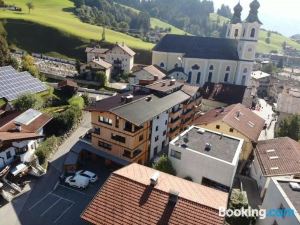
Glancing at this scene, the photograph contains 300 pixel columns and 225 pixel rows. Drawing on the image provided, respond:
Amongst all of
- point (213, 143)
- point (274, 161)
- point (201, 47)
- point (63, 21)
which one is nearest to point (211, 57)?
point (201, 47)

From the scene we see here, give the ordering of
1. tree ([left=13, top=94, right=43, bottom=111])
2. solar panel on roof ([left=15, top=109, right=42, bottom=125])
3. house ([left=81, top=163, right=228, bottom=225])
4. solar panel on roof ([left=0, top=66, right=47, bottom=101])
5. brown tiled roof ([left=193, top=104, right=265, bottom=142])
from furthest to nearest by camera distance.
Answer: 1. solar panel on roof ([left=0, top=66, right=47, bottom=101])
2. tree ([left=13, top=94, right=43, bottom=111])
3. brown tiled roof ([left=193, top=104, right=265, bottom=142])
4. solar panel on roof ([left=15, top=109, right=42, bottom=125])
5. house ([left=81, top=163, right=228, bottom=225])

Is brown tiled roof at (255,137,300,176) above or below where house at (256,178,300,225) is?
below

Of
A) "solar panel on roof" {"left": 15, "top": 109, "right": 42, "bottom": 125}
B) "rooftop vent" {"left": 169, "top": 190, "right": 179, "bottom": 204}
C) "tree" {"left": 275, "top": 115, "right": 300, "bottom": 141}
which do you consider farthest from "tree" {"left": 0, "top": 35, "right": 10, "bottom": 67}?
"tree" {"left": 275, "top": 115, "right": 300, "bottom": 141}

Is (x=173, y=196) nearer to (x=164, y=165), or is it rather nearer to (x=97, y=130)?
(x=164, y=165)

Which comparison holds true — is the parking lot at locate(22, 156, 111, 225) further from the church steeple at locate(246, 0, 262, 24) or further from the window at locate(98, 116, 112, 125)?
the church steeple at locate(246, 0, 262, 24)

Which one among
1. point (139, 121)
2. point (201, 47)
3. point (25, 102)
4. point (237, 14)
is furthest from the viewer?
point (237, 14)

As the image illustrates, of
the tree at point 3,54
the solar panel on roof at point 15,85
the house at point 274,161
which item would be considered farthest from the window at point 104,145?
the tree at point 3,54
